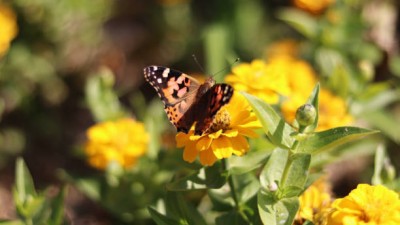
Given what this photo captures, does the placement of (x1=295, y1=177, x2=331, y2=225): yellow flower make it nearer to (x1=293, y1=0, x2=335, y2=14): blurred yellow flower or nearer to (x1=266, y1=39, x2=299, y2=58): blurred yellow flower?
(x1=293, y1=0, x2=335, y2=14): blurred yellow flower

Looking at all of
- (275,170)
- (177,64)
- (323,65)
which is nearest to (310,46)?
(323,65)

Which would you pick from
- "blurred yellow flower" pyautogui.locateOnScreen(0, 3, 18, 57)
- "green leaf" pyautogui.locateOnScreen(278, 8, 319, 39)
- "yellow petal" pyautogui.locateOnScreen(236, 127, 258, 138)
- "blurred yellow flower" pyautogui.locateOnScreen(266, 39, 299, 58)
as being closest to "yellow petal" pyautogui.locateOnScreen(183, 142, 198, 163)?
"yellow petal" pyautogui.locateOnScreen(236, 127, 258, 138)

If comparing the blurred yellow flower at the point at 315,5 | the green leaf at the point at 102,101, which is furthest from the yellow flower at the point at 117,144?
the blurred yellow flower at the point at 315,5

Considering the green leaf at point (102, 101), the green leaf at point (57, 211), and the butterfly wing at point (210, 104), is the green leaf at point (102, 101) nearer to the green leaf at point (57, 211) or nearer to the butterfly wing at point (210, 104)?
the green leaf at point (57, 211)

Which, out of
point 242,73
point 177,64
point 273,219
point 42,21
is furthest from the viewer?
point 177,64

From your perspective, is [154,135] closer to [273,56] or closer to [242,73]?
[242,73]

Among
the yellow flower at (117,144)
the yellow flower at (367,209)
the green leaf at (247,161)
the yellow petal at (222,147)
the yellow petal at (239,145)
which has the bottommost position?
the yellow flower at (117,144)

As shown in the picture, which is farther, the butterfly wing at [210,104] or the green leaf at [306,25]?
the green leaf at [306,25]
